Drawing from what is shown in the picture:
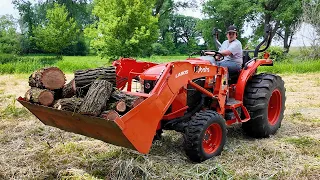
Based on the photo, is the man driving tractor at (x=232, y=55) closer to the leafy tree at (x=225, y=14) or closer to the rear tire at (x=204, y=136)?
the rear tire at (x=204, y=136)

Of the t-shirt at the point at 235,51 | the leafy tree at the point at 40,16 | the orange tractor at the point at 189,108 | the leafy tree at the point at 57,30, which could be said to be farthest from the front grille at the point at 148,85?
the leafy tree at the point at 40,16

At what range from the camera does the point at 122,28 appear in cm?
2473

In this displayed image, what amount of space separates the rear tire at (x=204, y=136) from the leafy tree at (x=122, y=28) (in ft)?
63.4

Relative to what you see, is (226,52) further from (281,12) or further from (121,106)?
(281,12)

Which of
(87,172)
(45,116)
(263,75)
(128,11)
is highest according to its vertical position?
(128,11)

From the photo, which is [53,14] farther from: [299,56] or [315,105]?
[315,105]

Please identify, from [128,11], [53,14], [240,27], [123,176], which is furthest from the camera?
[240,27]

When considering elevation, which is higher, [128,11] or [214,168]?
[128,11]

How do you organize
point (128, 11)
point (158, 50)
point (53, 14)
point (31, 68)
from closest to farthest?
point (31, 68) < point (128, 11) < point (53, 14) < point (158, 50)

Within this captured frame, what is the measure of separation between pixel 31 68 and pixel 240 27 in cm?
3159

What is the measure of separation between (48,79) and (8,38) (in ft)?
140

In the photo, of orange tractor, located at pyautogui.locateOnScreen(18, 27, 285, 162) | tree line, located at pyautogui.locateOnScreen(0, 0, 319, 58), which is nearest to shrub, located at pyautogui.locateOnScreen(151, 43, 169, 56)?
tree line, located at pyautogui.locateOnScreen(0, 0, 319, 58)

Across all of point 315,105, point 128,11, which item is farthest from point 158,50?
point 315,105

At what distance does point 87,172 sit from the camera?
4469 mm
